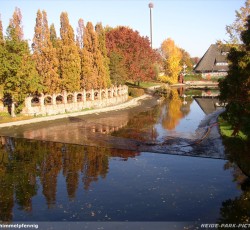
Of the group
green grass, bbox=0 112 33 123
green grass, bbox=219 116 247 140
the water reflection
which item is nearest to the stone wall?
green grass, bbox=0 112 33 123

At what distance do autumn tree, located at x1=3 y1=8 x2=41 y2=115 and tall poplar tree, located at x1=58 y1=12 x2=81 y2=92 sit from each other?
193 inches

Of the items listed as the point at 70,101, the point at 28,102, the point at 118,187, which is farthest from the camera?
the point at 70,101

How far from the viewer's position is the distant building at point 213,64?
7569 cm

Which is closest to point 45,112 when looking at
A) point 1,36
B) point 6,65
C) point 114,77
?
point 6,65

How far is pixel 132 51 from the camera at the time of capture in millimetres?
52625

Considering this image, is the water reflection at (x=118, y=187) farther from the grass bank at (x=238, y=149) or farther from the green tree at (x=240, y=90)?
the green tree at (x=240, y=90)

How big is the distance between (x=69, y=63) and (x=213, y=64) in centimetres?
5232

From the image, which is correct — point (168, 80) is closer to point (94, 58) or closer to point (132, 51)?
point (132, 51)

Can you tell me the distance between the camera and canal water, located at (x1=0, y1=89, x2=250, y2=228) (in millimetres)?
10836

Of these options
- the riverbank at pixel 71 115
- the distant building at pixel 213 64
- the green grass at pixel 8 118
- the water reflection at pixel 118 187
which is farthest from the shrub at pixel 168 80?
the water reflection at pixel 118 187

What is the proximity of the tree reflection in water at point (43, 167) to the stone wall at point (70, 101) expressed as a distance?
931 cm

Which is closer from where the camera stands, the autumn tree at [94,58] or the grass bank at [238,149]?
the grass bank at [238,149]

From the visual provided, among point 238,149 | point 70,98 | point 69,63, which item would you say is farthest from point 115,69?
point 238,149

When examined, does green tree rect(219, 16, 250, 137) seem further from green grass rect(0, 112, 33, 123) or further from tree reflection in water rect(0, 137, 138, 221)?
green grass rect(0, 112, 33, 123)
